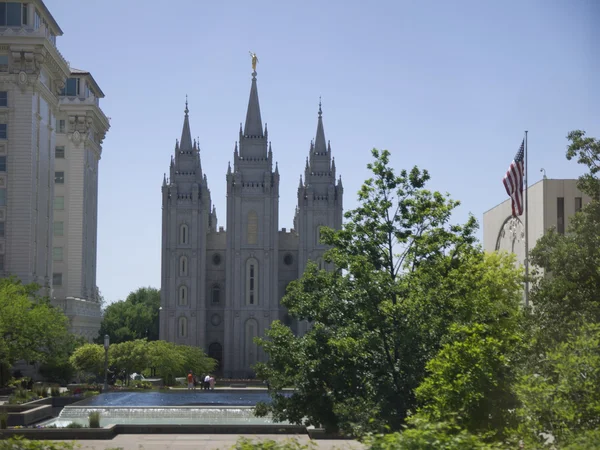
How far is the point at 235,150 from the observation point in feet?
340

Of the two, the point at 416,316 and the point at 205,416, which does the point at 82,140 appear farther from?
the point at 416,316

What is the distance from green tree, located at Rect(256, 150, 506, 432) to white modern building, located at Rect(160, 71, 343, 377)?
72.0 meters

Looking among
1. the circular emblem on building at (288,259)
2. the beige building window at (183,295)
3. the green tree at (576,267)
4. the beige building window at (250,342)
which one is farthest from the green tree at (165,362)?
the green tree at (576,267)

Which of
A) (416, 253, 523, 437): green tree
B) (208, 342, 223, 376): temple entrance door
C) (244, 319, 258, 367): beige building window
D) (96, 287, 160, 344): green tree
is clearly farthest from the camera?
(96, 287, 160, 344): green tree

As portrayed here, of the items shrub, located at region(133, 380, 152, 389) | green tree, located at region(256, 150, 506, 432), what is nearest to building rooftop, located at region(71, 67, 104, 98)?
shrub, located at region(133, 380, 152, 389)

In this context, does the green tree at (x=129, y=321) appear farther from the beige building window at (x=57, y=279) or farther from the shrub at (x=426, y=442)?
the shrub at (x=426, y=442)

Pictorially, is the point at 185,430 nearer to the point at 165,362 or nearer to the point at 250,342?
the point at 165,362

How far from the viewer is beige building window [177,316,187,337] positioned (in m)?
101

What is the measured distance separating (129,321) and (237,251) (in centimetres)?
2282

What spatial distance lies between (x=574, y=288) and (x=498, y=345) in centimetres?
787

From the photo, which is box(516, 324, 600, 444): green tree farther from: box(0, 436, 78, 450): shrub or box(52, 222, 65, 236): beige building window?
box(52, 222, 65, 236): beige building window

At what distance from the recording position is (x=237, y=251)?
101188 millimetres

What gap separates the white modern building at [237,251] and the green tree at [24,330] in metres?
47.9

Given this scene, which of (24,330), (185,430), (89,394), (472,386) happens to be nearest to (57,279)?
(24,330)
